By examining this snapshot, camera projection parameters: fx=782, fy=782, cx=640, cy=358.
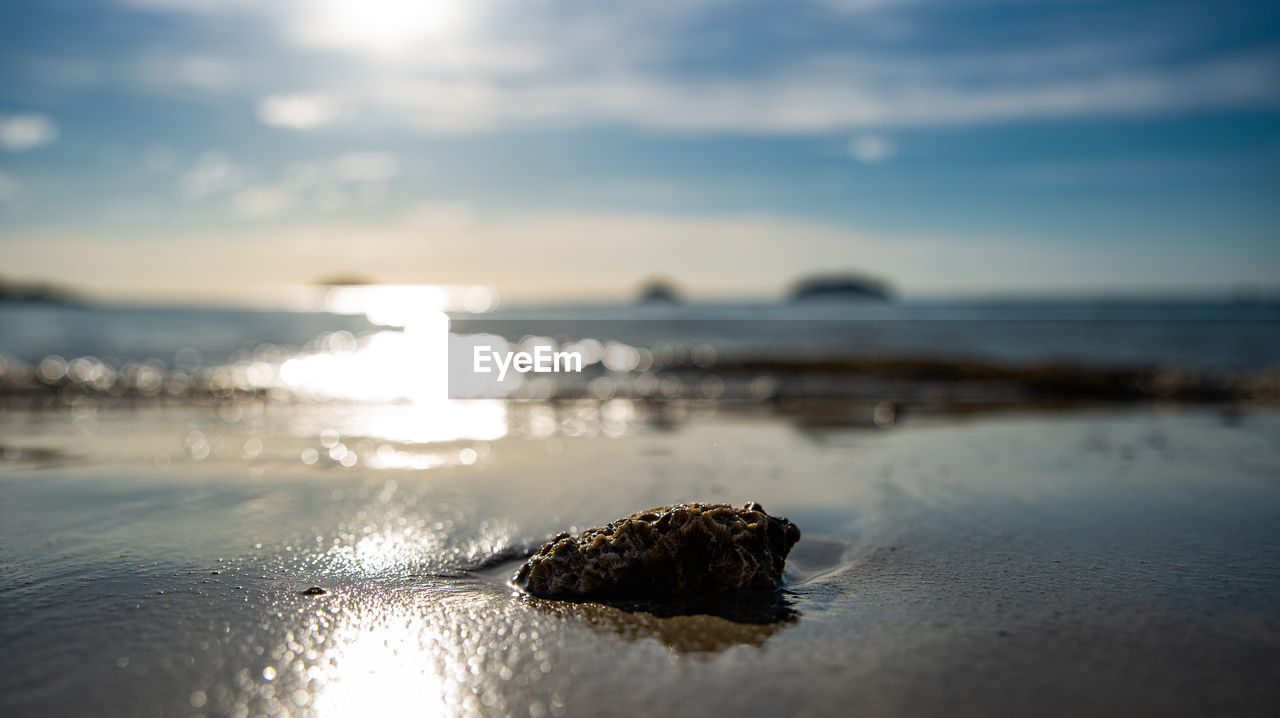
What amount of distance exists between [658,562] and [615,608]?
39 centimetres

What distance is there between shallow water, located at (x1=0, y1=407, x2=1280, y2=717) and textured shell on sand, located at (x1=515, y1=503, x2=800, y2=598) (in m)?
0.21

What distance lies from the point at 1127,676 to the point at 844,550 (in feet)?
7.16

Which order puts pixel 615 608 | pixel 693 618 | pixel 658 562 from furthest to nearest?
1. pixel 658 562
2. pixel 615 608
3. pixel 693 618

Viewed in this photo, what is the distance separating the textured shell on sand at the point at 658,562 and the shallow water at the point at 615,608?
0.21m

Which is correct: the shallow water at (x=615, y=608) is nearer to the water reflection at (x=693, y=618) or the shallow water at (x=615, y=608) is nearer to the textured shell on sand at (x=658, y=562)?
the water reflection at (x=693, y=618)

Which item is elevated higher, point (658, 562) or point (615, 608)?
point (658, 562)

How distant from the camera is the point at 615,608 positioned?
4.21 meters

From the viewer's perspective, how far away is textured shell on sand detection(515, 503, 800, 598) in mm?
4398

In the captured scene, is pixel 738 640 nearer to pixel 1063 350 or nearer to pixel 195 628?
pixel 195 628

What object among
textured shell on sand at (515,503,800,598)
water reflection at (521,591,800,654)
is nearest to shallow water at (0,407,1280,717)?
water reflection at (521,591,800,654)

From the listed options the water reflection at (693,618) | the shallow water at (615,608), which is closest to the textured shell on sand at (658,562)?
the water reflection at (693,618)

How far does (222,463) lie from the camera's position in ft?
28.0

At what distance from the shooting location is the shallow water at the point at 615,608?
3250mm

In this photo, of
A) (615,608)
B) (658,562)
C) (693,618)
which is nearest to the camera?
(693,618)
